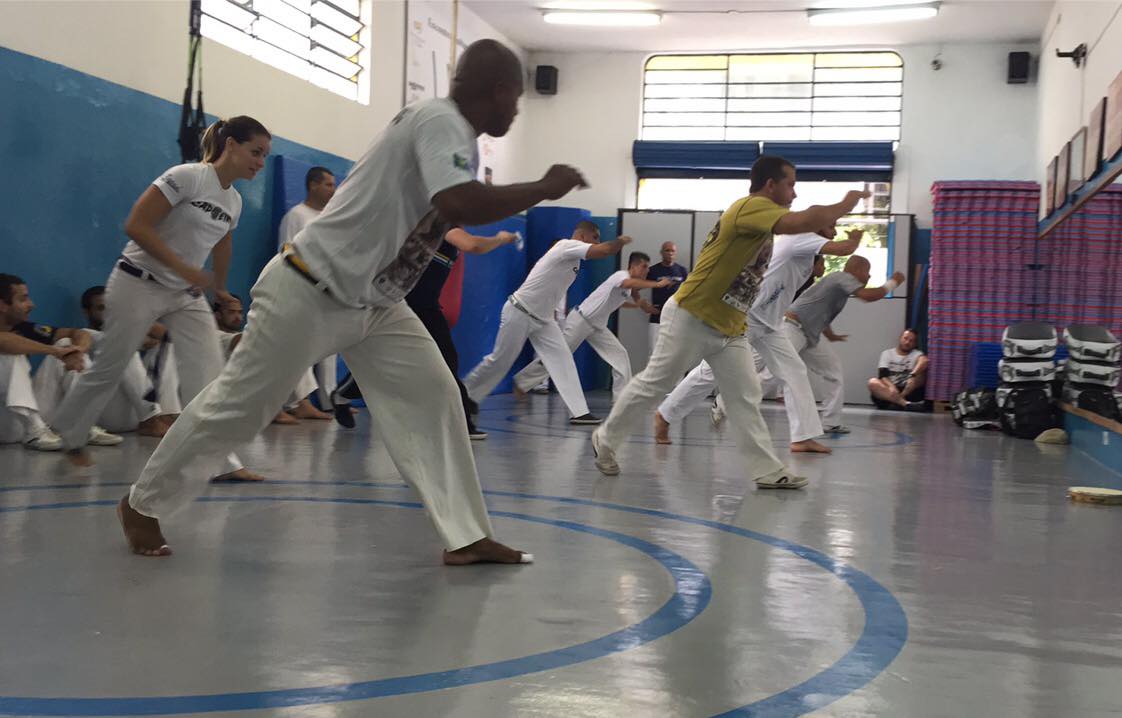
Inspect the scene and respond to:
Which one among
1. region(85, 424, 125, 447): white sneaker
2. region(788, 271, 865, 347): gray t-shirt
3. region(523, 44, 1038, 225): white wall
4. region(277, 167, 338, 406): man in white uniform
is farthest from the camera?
region(523, 44, 1038, 225): white wall

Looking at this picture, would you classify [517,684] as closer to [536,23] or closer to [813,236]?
[813,236]

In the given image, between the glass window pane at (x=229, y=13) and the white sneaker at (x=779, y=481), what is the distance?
6.12 m

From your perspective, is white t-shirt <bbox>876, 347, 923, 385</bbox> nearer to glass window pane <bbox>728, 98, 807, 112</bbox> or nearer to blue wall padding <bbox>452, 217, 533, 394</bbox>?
glass window pane <bbox>728, 98, 807, 112</bbox>

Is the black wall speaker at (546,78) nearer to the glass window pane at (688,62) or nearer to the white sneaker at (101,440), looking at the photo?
the glass window pane at (688,62)

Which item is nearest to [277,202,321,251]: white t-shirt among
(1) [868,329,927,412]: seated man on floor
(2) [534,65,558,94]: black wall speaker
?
(1) [868,329,927,412]: seated man on floor

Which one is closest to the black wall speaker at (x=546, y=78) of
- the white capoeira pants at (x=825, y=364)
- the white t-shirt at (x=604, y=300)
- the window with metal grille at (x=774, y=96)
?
the window with metal grille at (x=774, y=96)

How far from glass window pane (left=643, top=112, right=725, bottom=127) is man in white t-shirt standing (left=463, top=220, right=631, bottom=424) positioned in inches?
308

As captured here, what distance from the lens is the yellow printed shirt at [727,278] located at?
5699 millimetres

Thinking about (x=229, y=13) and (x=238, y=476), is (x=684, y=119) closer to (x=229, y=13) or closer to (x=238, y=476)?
(x=229, y=13)

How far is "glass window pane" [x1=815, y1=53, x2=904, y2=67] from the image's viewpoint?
53.0ft

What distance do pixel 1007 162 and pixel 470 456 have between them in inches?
544

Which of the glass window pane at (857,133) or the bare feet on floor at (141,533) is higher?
the glass window pane at (857,133)

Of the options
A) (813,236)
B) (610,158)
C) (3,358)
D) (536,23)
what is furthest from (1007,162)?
(3,358)

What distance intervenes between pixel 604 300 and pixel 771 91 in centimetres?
709
